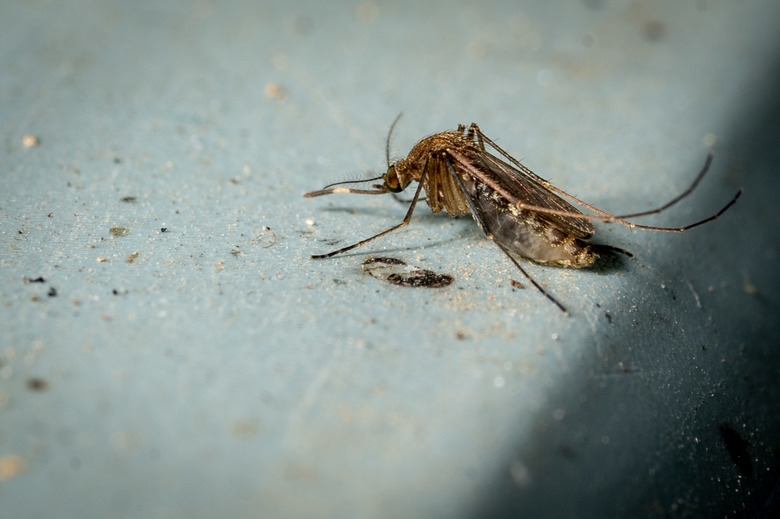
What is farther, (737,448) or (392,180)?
(392,180)

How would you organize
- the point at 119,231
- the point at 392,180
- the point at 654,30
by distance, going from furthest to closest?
the point at 654,30
the point at 392,180
the point at 119,231

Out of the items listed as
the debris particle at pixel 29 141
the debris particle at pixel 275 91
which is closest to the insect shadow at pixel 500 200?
the debris particle at pixel 275 91

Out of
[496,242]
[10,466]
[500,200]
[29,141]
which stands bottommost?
[10,466]

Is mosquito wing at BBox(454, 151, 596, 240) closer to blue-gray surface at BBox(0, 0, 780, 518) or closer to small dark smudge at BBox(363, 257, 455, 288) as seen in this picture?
blue-gray surface at BBox(0, 0, 780, 518)

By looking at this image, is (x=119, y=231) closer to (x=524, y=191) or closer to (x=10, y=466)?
(x=10, y=466)

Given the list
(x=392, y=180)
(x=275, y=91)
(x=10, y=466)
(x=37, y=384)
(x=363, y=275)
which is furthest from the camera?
(x=275, y=91)

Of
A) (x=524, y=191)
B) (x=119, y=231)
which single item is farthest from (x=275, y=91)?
(x=524, y=191)

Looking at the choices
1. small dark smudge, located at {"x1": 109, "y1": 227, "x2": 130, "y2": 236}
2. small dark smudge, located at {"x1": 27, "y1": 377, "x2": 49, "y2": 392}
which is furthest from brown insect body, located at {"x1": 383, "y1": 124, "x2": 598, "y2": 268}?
small dark smudge, located at {"x1": 27, "y1": 377, "x2": 49, "y2": 392}
